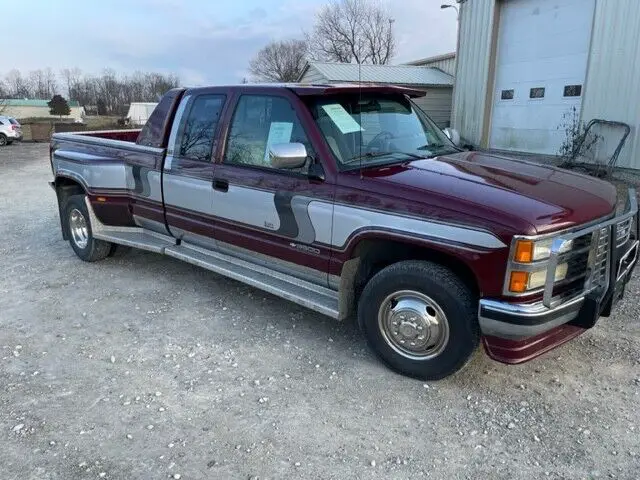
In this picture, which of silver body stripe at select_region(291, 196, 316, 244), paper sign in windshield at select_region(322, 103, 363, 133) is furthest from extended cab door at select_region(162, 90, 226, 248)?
paper sign in windshield at select_region(322, 103, 363, 133)

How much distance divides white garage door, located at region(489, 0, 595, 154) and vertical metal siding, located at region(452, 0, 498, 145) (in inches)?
11.0

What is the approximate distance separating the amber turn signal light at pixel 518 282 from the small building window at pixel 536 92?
31.1 ft

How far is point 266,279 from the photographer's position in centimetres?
422

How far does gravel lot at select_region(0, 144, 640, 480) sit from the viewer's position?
2729mm

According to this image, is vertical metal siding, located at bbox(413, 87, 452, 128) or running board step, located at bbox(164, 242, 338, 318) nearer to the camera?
running board step, located at bbox(164, 242, 338, 318)

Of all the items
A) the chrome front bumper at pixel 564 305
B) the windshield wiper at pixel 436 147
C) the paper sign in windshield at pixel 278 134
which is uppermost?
the paper sign in windshield at pixel 278 134

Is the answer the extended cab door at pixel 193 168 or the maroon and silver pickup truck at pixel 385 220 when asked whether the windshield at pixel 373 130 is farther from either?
the extended cab door at pixel 193 168

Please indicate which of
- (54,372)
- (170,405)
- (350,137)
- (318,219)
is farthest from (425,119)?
(54,372)

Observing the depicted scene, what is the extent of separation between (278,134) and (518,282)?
82.0 inches

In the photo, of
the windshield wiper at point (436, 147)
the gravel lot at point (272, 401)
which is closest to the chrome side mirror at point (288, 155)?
the windshield wiper at point (436, 147)

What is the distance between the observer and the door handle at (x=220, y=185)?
14.2 feet

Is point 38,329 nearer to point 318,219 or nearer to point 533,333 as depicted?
point 318,219

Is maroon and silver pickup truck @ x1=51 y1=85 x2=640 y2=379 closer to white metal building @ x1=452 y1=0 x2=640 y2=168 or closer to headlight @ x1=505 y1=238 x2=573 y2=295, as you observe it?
headlight @ x1=505 y1=238 x2=573 y2=295

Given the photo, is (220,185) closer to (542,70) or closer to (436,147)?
(436,147)
